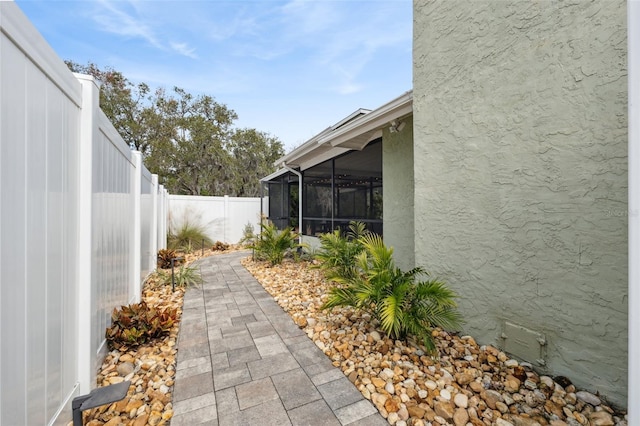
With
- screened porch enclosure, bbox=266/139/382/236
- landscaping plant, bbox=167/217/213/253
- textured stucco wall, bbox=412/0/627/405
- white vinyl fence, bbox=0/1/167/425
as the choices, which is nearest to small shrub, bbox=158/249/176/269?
landscaping plant, bbox=167/217/213/253

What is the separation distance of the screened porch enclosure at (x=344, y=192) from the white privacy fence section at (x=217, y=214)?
115 inches

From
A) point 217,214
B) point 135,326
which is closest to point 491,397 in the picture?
point 135,326

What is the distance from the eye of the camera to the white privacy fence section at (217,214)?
966cm

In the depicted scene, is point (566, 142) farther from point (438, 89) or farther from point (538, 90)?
point (438, 89)

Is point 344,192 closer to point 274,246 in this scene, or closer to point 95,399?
point 274,246

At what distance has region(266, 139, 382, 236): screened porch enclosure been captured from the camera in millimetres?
5965

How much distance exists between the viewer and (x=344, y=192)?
700cm

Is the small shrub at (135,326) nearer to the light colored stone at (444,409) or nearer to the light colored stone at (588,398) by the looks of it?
the light colored stone at (444,409)

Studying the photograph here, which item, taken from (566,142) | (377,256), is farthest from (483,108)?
(377,256)

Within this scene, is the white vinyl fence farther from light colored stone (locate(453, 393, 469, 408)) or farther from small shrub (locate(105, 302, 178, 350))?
light colored stone (locate(453, 393, 469, 408))

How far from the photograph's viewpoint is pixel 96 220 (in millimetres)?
2053

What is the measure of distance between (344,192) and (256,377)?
518 centimetres

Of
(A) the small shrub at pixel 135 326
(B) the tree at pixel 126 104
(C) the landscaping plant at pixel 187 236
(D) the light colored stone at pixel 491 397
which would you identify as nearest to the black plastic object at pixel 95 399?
(A) the small shrub at pixel 135 326

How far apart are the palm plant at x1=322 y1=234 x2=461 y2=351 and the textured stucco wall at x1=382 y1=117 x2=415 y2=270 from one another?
4.43 feet
